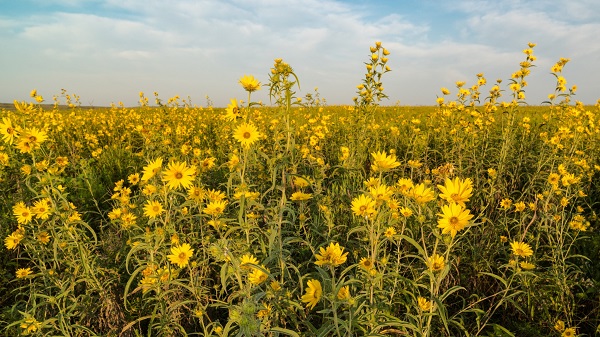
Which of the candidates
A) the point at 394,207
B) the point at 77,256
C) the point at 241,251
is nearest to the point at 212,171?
the point at 77,256

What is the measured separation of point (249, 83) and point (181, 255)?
3.06ft

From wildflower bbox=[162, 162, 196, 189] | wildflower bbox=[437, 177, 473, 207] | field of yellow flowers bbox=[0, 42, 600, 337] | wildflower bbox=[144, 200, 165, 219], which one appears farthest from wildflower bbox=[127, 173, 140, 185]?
wildflower bbox=[437, 177, 473, 207]

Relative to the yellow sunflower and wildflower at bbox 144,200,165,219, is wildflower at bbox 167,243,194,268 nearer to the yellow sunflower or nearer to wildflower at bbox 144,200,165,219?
wildflower at bbox 144,200,165,219

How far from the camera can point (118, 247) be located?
91.5 inches

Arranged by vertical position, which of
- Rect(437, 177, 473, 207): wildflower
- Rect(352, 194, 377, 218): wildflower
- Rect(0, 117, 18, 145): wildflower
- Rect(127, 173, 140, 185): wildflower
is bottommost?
Rect(127, 173, 140, 185): wildflower

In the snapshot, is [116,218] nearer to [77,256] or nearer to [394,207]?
[77,256]

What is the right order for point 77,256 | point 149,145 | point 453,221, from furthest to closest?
point 149,145 → point 77,256 → point 453,221

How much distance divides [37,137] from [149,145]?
0.84 metres

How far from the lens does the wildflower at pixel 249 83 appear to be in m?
1.61

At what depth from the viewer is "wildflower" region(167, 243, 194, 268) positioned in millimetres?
1637

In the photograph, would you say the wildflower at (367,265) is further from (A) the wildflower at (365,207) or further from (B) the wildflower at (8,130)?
(B) the wildflower at (8,130)

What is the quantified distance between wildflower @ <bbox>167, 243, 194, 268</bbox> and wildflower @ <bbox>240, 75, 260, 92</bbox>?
2.81ft

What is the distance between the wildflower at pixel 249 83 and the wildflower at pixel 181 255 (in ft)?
2.81

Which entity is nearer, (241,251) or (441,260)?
(441,260)
